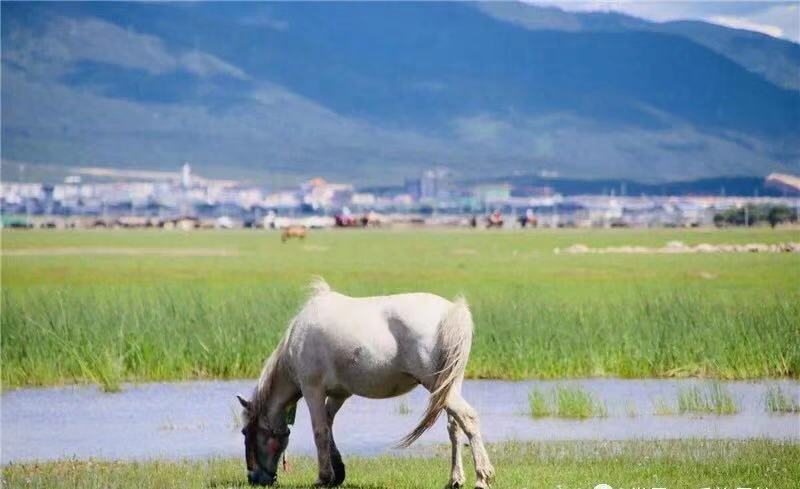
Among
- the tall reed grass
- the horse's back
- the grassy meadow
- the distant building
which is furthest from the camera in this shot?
the distant building

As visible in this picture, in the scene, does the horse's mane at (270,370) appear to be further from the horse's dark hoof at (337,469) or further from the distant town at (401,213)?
the distant town at (401,213)

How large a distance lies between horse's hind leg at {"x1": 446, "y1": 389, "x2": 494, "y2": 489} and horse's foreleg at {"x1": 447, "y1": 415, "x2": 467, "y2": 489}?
0.12 m

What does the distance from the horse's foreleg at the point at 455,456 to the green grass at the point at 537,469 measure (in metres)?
0.28

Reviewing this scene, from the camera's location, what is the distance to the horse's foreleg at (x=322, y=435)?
497 inches

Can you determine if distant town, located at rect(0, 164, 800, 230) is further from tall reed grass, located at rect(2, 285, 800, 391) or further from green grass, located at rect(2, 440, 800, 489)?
green grass, located at rect(2, 440, 800, 489)

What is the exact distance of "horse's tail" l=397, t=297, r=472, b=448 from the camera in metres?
12.0

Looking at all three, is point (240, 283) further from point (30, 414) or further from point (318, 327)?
point (318, 327)

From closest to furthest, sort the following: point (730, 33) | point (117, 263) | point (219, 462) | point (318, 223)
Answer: point (219, 462) → point (117, 263) → point (318, 223) → point (730, 33)

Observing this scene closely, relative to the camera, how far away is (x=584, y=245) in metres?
73.3

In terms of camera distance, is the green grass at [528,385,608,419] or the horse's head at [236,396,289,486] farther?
the green grass at [528,385,608,419]

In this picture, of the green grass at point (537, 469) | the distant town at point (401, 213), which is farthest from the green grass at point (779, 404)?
the distant town at point (401, 213)

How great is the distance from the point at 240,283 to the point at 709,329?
2369 centimetres

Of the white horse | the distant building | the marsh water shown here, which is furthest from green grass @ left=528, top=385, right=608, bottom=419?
the distant building

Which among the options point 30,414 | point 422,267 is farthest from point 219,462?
point 422,267
